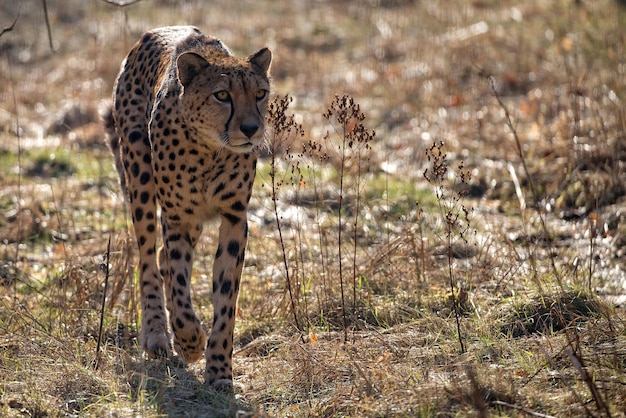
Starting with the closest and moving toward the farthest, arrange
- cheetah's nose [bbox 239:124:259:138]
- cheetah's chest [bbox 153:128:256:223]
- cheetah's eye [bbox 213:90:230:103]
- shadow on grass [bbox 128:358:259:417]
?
shadow on grass [bbox 128:358:259:417]
cheetah's nose [bbox 239:124:259:138]
cheetah's eye [bbox 213:90:230:103]
cheetah's chest [bbox 153:128:256:223]

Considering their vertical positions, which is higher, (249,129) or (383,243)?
(249,129)

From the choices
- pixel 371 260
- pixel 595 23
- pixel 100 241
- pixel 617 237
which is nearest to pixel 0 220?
pixel 100 241

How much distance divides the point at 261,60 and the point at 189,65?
1.19 feet

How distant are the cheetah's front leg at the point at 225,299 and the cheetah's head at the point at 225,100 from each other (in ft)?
1.52

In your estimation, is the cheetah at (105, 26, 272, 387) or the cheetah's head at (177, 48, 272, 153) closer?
the cheetah's head at (177, 48, 272, 153)

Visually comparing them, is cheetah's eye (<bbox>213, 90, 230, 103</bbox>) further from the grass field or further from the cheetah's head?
the grass field

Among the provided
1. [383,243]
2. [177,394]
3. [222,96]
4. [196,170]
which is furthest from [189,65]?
[383,243]

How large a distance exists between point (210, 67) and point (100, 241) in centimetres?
235

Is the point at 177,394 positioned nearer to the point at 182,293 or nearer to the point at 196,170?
the point at 182,293

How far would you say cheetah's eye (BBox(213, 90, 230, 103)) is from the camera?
4340 millimetres

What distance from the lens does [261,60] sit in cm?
462

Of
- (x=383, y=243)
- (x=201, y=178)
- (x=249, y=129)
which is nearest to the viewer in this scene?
(x=249, y=129)

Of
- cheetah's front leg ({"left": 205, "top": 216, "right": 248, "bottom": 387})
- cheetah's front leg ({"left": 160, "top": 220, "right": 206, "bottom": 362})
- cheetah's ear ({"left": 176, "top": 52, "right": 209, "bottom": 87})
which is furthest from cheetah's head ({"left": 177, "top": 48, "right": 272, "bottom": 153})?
cheetah's front leg ({"left": 160, "top": 220, "right": 206, "bottom": 362})

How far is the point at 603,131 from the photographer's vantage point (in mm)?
6988
